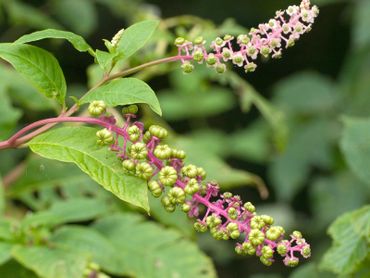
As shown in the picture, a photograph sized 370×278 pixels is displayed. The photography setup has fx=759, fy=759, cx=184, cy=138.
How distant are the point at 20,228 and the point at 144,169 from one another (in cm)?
71

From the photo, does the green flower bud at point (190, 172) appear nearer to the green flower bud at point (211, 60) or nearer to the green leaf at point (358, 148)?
the green flower bud at point (211, 60)

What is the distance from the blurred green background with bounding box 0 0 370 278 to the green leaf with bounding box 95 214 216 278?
24 cm

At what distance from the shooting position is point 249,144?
4.57 metres

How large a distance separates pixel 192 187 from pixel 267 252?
19 cm

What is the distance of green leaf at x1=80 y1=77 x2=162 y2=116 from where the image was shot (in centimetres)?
153

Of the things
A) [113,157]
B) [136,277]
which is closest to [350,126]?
[136,277]

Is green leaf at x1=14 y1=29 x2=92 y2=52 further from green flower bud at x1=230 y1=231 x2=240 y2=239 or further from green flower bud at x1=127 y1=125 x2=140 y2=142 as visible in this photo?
green flower bud at x1=230 y1=231 x2=240 y2=239

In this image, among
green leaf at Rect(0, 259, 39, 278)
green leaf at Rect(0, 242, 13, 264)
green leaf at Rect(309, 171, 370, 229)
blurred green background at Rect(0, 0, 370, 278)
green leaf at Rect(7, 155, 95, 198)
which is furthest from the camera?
green leaf at Rect(309, 171, 370, 229)

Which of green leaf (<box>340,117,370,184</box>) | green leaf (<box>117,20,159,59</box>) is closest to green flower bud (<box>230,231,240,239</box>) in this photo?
green leaf (<box>117,20,159,59</box>)

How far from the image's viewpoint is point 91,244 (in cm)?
216

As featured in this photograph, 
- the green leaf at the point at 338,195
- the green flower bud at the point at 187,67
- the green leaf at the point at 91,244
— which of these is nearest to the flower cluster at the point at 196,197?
the green flower bud at the point at 187,67

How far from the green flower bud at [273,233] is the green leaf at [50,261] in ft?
2.18

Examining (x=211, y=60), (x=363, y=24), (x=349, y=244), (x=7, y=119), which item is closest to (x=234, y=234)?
→ (x=211, y=60)

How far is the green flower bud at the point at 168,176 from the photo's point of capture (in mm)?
1494
